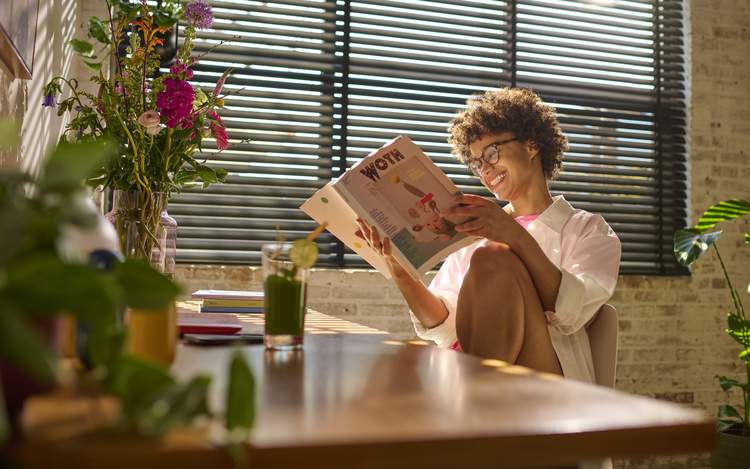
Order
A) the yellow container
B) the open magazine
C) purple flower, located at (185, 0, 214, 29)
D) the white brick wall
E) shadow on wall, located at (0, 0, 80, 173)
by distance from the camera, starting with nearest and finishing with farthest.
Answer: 1. the yellow container
2. shadow on wall, located at (0, 0, 80, 173)
3. the open magazine
4. purple flower, located at (185, 0, 214, 29)
5. the white brick wall

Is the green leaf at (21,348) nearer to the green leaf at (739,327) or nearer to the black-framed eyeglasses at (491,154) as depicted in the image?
the black-framed eyeglasses at (491,154)

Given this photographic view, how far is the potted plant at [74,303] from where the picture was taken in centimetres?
40

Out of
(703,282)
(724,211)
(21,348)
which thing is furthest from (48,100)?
(703,282)

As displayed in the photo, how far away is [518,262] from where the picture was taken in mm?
1810

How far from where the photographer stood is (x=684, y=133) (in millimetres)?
3883

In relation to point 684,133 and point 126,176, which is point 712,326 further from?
point 126,176

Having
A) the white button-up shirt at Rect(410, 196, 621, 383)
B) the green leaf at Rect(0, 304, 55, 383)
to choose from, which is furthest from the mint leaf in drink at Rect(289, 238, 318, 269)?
the white button-up shirt at Rect(410, 196, 621, 383)

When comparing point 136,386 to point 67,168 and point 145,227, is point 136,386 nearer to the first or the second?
point 67,168

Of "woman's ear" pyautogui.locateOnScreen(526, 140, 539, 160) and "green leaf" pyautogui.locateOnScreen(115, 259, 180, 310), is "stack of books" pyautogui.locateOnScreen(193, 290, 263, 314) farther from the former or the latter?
"green leaf" pyautogui.locateOnScreen(115, 259, 180, 310)

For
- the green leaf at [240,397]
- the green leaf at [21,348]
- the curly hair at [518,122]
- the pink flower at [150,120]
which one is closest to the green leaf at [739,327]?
the curly hair at [518,122]

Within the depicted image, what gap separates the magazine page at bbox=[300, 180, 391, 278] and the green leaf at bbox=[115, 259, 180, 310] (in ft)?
4.29

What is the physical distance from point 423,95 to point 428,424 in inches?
124

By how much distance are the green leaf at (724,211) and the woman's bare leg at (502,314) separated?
176 centimetres

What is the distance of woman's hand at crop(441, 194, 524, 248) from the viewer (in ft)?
5.95
